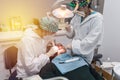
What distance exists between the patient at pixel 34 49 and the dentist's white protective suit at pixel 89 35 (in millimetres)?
241

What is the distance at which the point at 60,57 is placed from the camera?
1905 mm

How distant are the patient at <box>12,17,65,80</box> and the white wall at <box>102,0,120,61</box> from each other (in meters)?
1.03

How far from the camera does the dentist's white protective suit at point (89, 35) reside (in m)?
1.84

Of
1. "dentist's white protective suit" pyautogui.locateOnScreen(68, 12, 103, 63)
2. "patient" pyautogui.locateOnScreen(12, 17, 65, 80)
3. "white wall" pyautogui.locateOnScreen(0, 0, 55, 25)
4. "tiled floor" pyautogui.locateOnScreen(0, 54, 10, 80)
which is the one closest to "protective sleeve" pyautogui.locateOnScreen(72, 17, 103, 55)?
"dentist's white protective suit" pyautogui.locateOnScreen(68, 12, 103, 63)

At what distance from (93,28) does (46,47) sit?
1.86ft

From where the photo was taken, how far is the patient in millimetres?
1779

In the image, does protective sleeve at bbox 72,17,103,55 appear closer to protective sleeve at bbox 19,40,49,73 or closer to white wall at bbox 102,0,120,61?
protective sleeve at bbox 19,40,49,73

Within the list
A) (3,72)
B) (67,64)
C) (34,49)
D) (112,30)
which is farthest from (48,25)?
(112,30)

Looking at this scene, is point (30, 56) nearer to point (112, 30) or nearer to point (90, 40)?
point (90, 40)

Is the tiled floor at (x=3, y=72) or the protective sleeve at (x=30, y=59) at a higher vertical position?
the protective sleeve at (x=30, y=59)

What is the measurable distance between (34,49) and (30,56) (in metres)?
0.10

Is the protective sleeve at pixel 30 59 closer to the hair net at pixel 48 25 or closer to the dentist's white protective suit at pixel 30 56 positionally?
the dentist's white protective suit at pixel 30 56

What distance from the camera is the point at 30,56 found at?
179cm

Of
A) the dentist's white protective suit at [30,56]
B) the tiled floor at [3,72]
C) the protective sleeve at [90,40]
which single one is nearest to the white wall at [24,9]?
the tiled floor at [3,72]
